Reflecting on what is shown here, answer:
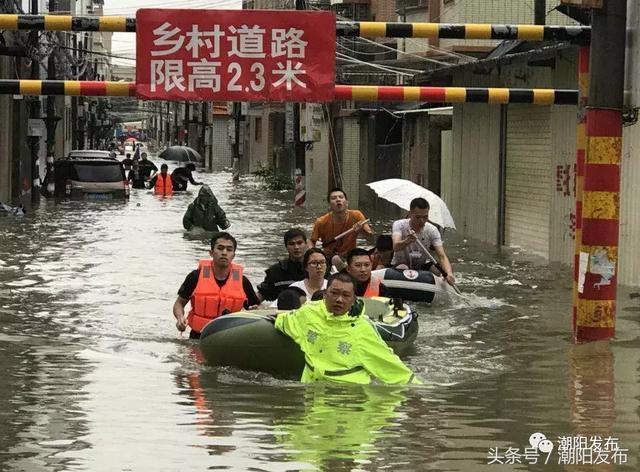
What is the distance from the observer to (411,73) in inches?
1352

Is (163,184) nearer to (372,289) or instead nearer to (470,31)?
(372,289)

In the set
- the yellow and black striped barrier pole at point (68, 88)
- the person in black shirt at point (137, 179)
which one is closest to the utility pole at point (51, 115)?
the person in black shirt at point (137, 179)

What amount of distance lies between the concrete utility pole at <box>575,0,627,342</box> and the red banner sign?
266cm

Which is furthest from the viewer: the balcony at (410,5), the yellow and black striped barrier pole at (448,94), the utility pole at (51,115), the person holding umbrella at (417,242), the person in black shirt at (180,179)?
the person in black shirt at (180,179)

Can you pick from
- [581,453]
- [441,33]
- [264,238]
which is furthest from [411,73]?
[581,453]

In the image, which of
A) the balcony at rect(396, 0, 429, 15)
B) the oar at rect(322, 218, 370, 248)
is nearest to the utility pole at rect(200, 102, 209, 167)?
the balcony at rect(396, 0, 429, 15)

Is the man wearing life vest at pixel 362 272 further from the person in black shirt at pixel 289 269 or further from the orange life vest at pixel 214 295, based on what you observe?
the orange life vest at pixel 214 295

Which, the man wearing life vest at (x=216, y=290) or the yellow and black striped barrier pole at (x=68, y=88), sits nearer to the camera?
the man wearing life vest at (x=216, y=290)

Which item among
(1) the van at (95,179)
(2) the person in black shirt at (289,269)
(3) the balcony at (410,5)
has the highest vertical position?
(3) the balcony at (410,5)

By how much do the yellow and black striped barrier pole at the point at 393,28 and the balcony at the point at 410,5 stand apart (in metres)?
24.7

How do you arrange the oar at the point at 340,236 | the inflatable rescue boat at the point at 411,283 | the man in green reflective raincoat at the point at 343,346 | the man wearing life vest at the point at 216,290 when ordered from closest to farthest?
1. the man in green reflective raincoat at the point at 343,346
2. the man wearing life vest at the point at 216,290
3. the oar at the point at 340,236
4. the inflatable rescue boat at the point at 411,283

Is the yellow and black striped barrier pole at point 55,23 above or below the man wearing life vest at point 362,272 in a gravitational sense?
above

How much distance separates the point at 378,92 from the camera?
14102 millimetres

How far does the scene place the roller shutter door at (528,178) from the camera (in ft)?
81.2
